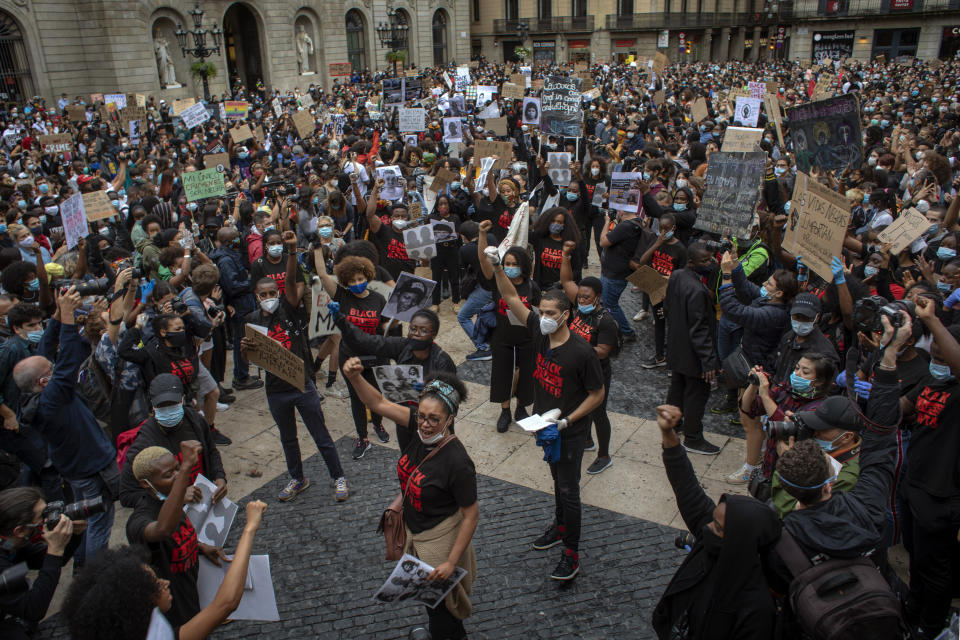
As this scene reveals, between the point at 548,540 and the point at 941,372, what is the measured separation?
290cm

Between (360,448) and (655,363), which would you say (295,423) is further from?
(655,363)

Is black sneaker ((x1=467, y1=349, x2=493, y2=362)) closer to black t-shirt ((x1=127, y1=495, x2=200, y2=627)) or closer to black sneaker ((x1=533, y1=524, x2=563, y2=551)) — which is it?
black sneaker ((x1=533, y1=524, x2=563, y2=551))

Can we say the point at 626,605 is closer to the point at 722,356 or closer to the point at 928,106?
the point at 722,356

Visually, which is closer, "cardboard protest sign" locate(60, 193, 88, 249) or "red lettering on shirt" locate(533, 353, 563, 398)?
"red lettering on shirt" locate(533, 353, 563, 398)

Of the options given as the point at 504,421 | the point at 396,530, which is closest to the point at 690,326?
the point at 504,421

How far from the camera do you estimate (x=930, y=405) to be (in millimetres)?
4184

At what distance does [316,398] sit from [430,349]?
1.28 meters

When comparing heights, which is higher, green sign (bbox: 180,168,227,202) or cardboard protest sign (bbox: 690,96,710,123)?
cardboard protest sign (bbox: 690,96,710,123)

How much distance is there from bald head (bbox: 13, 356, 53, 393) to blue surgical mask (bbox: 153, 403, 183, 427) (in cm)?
100

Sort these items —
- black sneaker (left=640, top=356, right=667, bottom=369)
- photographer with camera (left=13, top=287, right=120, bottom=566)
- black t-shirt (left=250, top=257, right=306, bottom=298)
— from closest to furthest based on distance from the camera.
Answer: photographer with camera (left=13, top=287, right=120, bottom=566) → black t-shirt (left=250, top=257, right=306, bottom=298) → black sneaker (left=640, top=356, right=667, bottom=369)

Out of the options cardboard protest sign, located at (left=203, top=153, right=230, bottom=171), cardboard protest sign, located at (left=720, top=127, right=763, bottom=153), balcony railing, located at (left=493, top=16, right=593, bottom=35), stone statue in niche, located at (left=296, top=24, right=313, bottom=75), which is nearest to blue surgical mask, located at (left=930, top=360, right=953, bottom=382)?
cardboard protest sign, located at (left=720, top=127, right=763, bottom=153)

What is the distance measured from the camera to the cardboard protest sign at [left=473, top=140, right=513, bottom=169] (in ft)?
37.0

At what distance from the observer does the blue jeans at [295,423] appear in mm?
5809

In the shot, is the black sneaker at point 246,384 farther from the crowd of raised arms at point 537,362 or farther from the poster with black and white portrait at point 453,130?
the poster with black and white portrait at point 453,130
